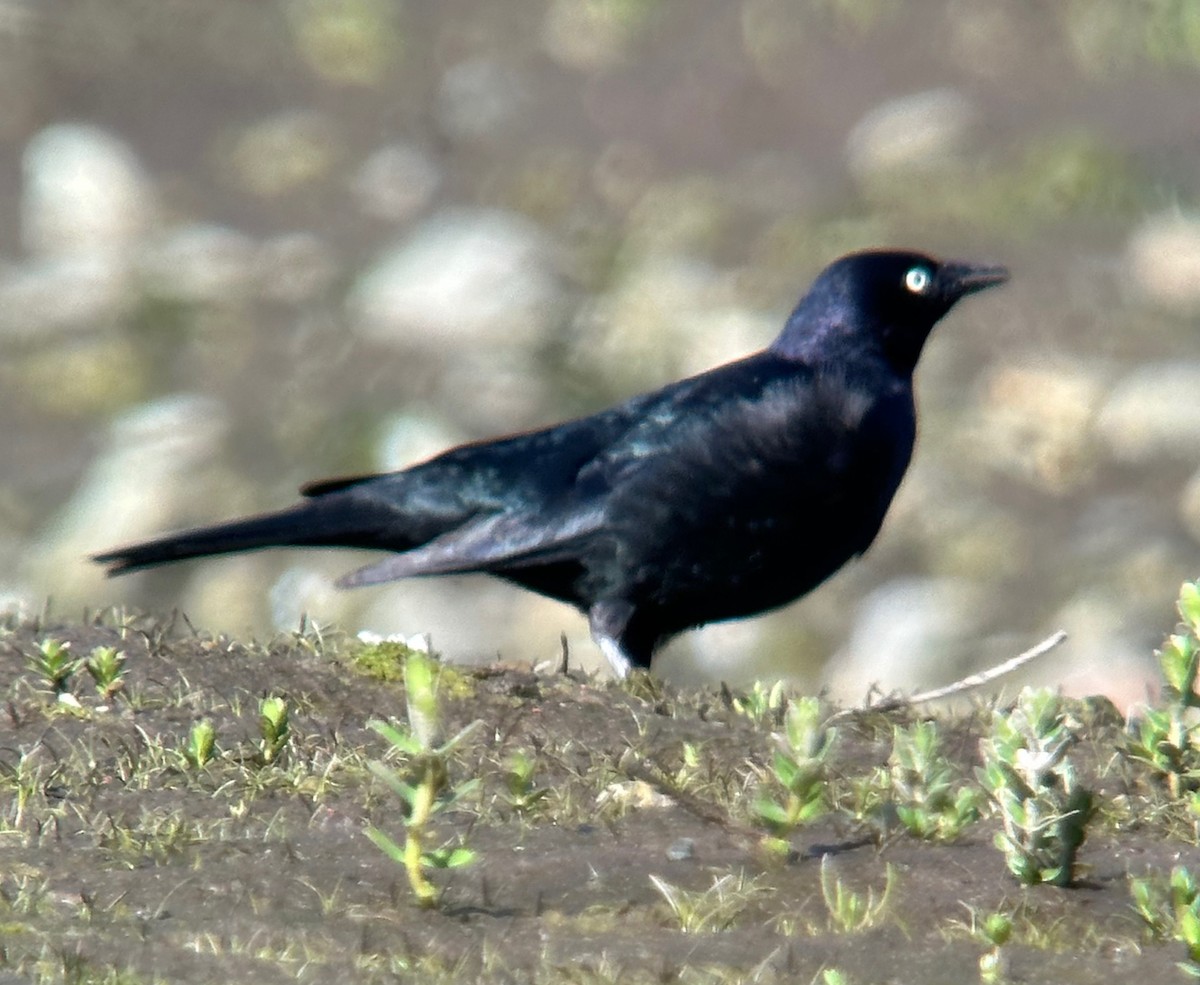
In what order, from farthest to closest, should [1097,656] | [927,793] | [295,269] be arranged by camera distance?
[295,269]
[1097,656]
[927,793]

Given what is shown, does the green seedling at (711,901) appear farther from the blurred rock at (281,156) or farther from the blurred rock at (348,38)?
the blurred rock at (348,38)

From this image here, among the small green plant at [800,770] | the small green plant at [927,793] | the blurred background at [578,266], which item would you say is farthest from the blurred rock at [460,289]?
the small green plant at [800,770]

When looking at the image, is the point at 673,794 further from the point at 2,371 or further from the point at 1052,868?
the point at 2,371

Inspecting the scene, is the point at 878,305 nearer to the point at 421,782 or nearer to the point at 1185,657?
the point at 1185,657

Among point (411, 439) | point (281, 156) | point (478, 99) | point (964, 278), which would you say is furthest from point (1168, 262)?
point (281, 156)

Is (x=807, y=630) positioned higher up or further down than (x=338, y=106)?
further down

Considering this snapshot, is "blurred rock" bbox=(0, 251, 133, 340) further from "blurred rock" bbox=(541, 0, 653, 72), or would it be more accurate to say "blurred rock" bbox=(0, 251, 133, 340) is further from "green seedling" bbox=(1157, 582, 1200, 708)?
"green seedling" bbox=(1157, 582, 1200, 708)

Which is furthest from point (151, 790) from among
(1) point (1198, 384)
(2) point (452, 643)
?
(1) point (1198, 384)
